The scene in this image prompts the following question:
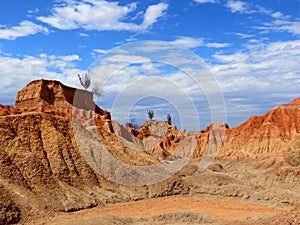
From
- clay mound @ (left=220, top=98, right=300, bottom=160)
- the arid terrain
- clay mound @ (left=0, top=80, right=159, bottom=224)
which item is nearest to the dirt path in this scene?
the arid terrain

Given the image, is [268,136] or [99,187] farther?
[268,136]

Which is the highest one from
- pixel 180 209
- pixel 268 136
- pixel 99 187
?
pixel 268 136

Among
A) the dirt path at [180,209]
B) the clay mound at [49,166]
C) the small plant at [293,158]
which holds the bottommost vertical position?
the dirt path at [180,209]

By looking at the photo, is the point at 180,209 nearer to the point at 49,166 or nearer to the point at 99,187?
the point at 99,187

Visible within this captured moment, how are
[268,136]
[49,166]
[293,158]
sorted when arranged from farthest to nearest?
[268,136] < [293,158] < [49,166]

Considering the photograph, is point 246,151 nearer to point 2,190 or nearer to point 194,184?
point 194,184

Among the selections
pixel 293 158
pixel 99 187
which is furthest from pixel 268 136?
pixel 99 187

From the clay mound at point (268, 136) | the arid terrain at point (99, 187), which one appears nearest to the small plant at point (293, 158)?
the clay mound at point (268, 136)

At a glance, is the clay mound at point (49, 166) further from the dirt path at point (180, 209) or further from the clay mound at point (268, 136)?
the clay mound at point (268, 136)

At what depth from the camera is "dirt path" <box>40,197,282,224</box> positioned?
26.2 meters

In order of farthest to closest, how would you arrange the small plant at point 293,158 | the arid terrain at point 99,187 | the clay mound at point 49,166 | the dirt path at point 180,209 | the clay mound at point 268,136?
the clay mound at point 268,136, the small plant at point 293,158, the clay mound at point 49,166, the dirt path at point 180,209, the arid terrain at point 99,187

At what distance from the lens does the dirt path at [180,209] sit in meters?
26.2

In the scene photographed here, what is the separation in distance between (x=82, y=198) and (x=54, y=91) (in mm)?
30595

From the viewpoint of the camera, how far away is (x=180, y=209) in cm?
2889
